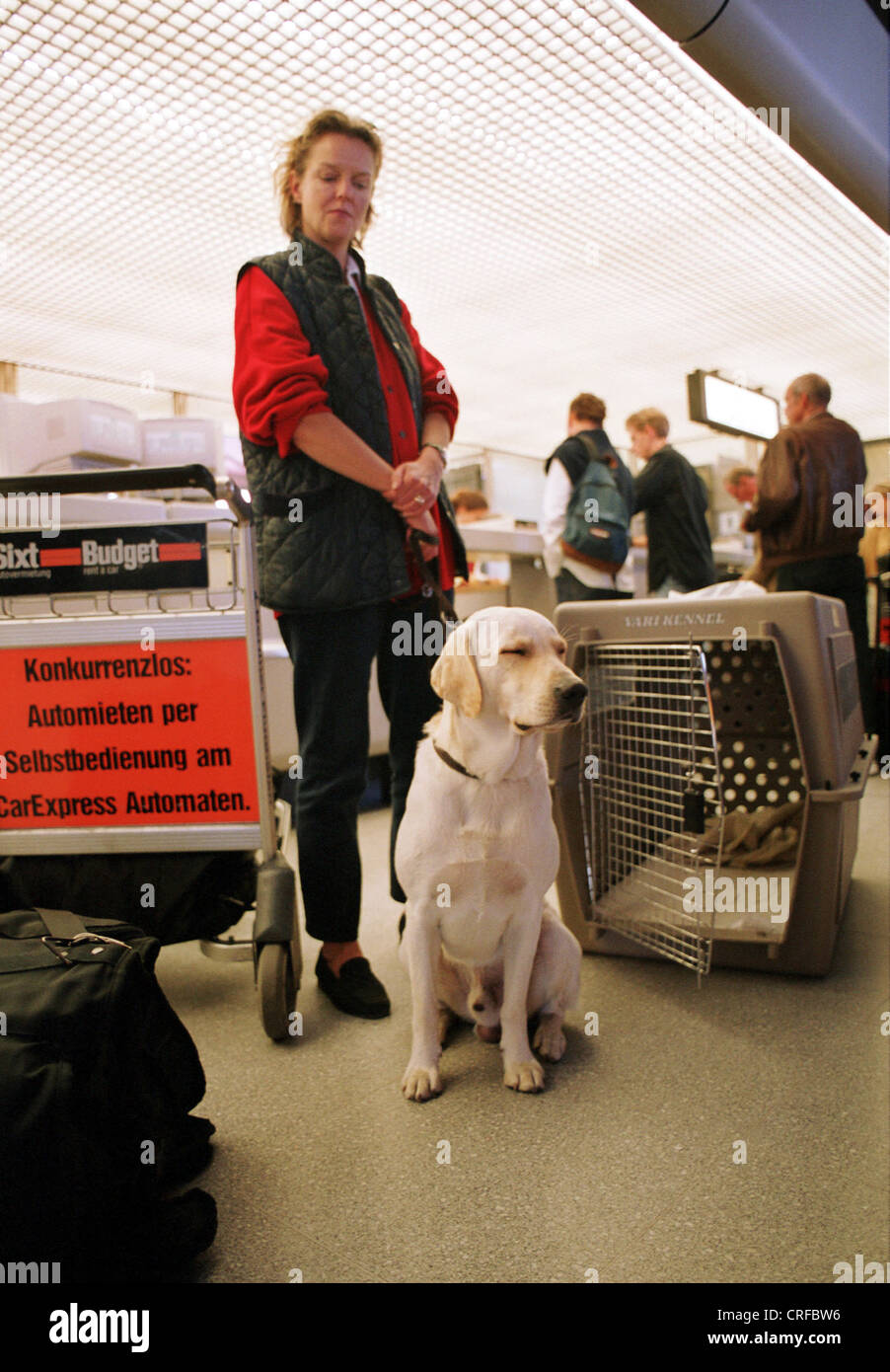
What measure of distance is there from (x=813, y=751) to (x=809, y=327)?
619cm

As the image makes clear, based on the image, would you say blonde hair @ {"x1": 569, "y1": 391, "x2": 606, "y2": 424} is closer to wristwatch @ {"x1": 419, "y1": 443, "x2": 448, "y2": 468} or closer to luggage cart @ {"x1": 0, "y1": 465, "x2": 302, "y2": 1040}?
wristwatch @ {"x1": 419, "y1": 443, "x2": 448, "y2": 468}

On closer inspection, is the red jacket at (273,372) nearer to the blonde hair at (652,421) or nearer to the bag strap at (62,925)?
the bag strap at (62,925)

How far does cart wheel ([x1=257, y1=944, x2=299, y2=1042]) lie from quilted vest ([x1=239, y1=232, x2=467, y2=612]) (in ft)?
1.88

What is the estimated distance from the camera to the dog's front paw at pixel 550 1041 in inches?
51.2

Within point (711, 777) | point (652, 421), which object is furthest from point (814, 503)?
point (711, 777)

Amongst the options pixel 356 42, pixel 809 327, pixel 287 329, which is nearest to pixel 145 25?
pixel 356 42

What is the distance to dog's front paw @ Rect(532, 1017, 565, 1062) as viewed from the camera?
130 centimetres

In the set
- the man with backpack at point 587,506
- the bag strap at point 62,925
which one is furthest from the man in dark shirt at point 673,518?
the bag strap at point 62,925

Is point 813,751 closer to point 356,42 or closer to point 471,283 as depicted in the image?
point 356,42

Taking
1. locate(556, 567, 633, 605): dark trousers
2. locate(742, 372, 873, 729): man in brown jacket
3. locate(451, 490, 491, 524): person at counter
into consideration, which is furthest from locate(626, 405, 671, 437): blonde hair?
locate(451, 490, 491, 524): person at counter

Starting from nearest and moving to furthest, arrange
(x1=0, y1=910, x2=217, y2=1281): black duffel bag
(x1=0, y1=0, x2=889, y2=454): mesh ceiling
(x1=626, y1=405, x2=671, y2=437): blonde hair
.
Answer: (x1=0, y1=910, x2=217, y2=1281): black duffel bag → (x1=0, y1=0, x2=889, y2=454): mesh ceiling → (x1=626, y1=405, x2=671, y2=437): blonde hair

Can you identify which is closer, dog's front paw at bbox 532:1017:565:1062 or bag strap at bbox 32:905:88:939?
A: bag strap at bbox 32:905:88:939

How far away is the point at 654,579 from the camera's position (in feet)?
11.7

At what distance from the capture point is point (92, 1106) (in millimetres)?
804
